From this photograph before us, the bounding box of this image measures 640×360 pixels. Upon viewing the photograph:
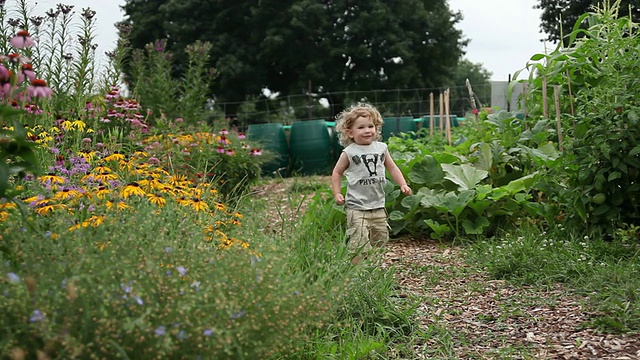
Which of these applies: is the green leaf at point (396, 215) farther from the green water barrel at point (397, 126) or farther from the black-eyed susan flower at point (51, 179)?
the green water barrel at point (397, 126)

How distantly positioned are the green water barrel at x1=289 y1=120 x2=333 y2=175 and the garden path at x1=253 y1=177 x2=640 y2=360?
663 centimetres

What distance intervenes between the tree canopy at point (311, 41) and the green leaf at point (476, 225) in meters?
16.6

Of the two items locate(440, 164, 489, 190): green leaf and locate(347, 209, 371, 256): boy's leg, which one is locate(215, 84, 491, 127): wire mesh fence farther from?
locate(347, 209, 371, 256): boy's leg

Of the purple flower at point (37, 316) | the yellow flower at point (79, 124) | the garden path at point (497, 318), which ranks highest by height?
the yellow flower at point (79, 124)

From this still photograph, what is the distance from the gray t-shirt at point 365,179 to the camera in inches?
157

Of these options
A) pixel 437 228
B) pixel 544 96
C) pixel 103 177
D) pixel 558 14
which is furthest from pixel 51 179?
pixel 558 14

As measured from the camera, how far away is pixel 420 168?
5.19 meters

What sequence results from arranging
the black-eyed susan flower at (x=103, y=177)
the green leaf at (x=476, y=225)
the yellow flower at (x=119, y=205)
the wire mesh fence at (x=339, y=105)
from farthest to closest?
1. the wire mesh fence at (x=339, y=105)
2. the green leaf at (x=476, y=225)
3. the black-eyed susan flower at (x=103, y=177)
4. the yellow flower at (x=119, y=205)

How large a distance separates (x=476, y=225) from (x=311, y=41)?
58.6 feet

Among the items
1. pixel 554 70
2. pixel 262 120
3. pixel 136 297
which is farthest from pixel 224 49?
pixel 136 297

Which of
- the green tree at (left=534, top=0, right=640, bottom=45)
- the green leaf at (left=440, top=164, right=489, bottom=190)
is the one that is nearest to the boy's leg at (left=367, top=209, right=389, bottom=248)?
the green leaf at (left=440, top=164, right=489, bottom=190)

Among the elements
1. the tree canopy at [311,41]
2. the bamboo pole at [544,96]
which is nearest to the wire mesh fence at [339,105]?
the tree canopy at [311,41]

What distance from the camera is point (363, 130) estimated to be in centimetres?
405

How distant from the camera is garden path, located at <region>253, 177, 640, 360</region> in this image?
2.71 m
